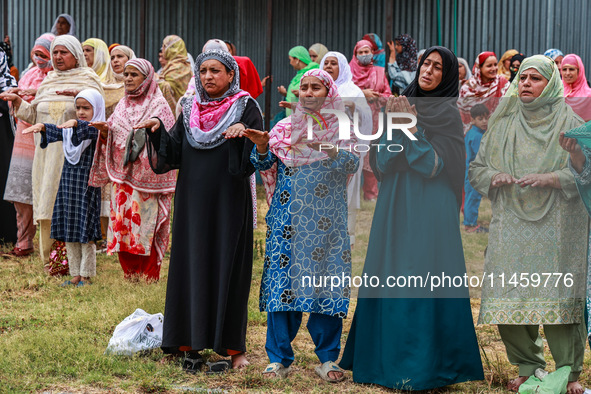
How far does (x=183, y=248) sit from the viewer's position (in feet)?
14.6

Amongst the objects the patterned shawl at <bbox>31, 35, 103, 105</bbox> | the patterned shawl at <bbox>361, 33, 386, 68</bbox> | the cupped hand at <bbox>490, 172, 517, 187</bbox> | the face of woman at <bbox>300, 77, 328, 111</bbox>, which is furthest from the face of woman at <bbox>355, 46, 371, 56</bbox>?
the cupped hand at <bbox>490, 172, 517, 187</bbox>

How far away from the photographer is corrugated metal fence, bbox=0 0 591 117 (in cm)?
948

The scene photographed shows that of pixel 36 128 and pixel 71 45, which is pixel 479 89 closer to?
pixel 71 45

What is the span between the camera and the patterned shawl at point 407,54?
29.9 feet

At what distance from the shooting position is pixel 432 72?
4.12 metres

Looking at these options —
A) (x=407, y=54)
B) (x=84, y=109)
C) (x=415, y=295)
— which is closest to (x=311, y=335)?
(x=415, y=295)

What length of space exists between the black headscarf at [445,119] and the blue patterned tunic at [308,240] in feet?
1.34

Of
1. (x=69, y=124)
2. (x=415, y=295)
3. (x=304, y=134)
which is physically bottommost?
(x=415, y=295)

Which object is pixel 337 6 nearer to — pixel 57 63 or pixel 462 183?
pixel 57 63

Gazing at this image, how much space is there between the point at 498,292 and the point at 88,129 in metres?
3.38

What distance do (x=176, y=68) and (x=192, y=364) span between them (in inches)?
189

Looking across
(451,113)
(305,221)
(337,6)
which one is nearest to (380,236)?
(305,221)

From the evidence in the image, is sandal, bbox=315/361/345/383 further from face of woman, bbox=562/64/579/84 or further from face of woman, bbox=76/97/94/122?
face of woman, bbox=562/64/579/84

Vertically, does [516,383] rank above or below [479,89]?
below
